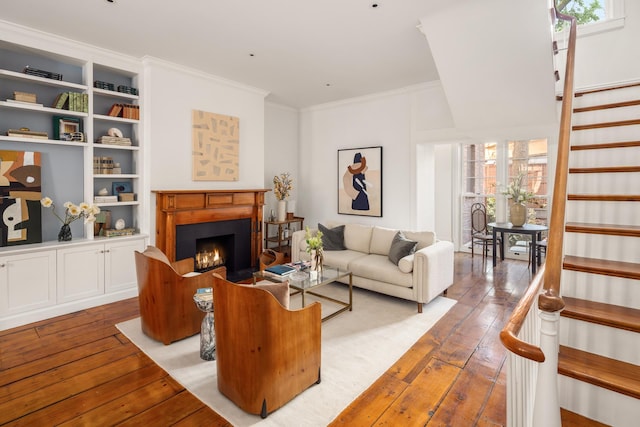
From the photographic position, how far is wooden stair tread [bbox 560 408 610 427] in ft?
5.27

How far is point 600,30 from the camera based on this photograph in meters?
3.72

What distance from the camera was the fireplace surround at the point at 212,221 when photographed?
4250 mm

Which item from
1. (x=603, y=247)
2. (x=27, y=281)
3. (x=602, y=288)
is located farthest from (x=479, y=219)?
(x=27, y=281)

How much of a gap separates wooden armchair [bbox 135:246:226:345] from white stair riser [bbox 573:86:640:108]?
12.5ft

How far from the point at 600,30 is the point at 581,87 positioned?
628 mm

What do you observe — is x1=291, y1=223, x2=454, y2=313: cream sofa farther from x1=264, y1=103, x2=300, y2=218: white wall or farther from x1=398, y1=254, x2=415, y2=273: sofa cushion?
x1=264, y1=103, x2=300, y2=218: white wall

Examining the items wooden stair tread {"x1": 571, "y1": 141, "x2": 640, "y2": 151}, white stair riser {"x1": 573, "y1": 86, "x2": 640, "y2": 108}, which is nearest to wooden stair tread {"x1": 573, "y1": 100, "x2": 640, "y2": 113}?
white stair riser {"x1": 573, "y1": 86, "x2": 640, "y2": 108}

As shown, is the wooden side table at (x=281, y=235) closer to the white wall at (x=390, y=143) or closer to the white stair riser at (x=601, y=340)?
the white wall at (x=390, y=143)

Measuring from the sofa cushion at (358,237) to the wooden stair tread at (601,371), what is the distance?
3.09 metres

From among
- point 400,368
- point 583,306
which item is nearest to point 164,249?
point 400,368

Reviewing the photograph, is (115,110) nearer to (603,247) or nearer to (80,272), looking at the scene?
(80,272)

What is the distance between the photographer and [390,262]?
13.7 feet

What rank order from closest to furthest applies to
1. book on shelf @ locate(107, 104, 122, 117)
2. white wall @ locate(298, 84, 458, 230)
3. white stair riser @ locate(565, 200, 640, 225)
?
white stair riser @ locate(565, 200, 640, 225) < book on shelf @ locate(107, 104, 122, 117) < white wall @ locate(298, 84, 458, 230)

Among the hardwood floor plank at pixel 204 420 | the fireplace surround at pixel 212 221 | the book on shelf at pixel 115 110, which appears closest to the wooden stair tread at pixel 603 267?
the hardwood floor plank at pixel 204 420
